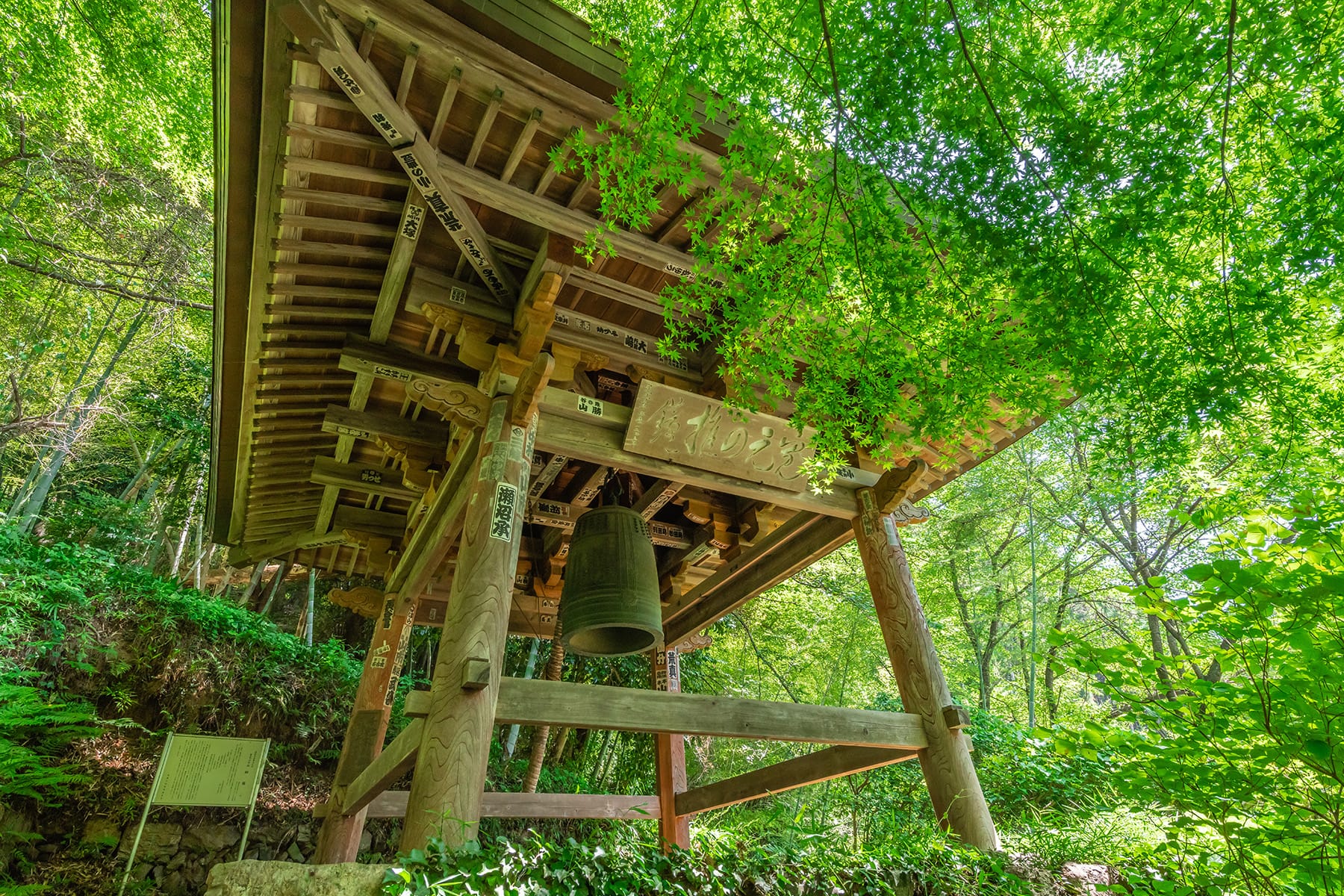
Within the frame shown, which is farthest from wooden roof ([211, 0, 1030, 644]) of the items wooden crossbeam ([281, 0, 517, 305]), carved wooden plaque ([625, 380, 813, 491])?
carved wooden plaque ([625, 380, 813, 491])

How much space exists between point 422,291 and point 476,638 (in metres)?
2.25

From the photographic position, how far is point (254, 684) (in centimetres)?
782

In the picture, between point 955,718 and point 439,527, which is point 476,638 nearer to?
point 439,527

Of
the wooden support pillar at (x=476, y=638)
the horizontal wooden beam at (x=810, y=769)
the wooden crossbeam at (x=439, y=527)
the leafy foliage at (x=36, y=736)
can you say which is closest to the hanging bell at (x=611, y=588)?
the wooden support pillar at (x=476, y=638)

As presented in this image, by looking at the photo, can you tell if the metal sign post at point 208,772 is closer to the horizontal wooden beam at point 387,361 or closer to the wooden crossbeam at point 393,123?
the horizontal wooden beam at point 387,361

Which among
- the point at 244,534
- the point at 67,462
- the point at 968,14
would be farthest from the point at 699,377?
the point at 67,462

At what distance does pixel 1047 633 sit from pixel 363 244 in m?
4.22

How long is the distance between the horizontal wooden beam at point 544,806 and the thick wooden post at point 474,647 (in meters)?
2.52

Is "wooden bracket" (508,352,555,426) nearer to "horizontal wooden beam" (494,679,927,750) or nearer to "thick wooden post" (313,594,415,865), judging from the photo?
"horizontal wooden beam" (494,679,927,750)

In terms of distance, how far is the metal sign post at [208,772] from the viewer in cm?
475

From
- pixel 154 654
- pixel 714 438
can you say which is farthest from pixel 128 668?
pixel 714 438

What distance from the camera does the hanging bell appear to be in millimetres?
3922

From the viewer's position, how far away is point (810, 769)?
4.17 meters

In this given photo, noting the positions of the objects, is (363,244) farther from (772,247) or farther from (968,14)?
(968,14)
